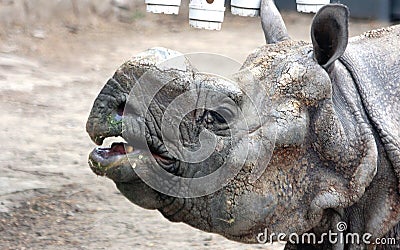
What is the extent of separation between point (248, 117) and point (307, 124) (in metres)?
0.20

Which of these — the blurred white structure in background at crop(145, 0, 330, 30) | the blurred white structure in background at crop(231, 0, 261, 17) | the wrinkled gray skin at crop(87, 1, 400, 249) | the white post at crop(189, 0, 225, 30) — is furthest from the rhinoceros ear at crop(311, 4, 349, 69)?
the white post at crop(189, 0, 225, 30)

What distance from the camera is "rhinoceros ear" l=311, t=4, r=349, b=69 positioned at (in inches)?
112

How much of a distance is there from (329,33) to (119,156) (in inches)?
31.2

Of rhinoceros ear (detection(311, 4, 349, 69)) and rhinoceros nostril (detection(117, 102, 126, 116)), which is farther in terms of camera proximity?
rhinoceros ear (detection(311, 4, 349, 69))

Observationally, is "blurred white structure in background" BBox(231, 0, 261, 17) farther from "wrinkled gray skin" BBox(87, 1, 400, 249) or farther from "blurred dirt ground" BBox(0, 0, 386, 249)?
"blurred dirt ground" BBox(0, 0, 386, 249)

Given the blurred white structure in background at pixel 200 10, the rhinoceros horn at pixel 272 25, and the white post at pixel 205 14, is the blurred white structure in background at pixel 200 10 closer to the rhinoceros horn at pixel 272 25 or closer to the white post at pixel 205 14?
the white post at pixel 205 14

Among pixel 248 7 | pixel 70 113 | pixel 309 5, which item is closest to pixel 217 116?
pixel 248 7

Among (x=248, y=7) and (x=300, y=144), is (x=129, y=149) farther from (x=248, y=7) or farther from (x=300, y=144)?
(x=248, y=7)

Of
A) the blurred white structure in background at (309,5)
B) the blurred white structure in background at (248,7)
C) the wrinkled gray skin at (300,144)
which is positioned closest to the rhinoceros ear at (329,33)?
the wrinkled gray skin at (300,144)

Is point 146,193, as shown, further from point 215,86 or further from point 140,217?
point 140,217

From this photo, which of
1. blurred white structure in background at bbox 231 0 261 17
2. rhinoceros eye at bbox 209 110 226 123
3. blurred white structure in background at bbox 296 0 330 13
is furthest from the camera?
blurred white structure in background at bbox 296 0 330 13

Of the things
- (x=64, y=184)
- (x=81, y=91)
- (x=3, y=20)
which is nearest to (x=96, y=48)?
(x=3, y=20)

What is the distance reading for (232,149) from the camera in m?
2.76

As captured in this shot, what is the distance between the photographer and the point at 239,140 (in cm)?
278
